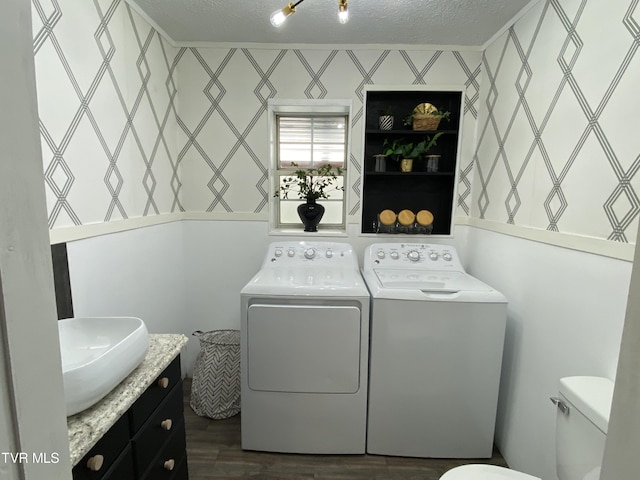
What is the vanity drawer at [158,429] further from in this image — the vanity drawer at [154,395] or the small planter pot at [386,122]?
the small planter pot at [386,122]

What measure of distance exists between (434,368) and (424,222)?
101 centimetres

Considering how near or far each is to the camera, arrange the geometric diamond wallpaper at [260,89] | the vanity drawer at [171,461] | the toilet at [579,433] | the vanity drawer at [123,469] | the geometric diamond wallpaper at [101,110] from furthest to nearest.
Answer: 1. the geometric diamond wallpaper at [260,89]
2. the geometric diamond wallpaper at [101,110]
3. the vanity drawer at [171,461]
4. the toilet at [579,433]
5. the vanity drawer at [123,469]

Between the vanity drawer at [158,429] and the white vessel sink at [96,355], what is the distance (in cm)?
24

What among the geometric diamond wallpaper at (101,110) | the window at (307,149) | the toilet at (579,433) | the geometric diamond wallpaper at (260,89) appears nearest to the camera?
the toilet at (579,433)

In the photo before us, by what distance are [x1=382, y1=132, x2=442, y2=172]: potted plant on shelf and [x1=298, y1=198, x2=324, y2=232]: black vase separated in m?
0.61

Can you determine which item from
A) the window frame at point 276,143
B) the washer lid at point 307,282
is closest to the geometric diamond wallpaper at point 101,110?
the window frame at point 276,143

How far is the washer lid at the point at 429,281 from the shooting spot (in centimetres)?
169

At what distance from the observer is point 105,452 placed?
83 centimetres

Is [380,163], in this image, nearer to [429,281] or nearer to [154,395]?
[429,281]

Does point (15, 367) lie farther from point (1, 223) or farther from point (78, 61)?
point (78, 61)

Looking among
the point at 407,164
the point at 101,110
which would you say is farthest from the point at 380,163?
the point at 101,110

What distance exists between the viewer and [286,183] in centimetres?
247

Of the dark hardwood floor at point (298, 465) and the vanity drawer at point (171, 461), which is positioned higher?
the vanity drawer at point (171, 461)

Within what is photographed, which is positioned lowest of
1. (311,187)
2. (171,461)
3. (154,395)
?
(171,461)
